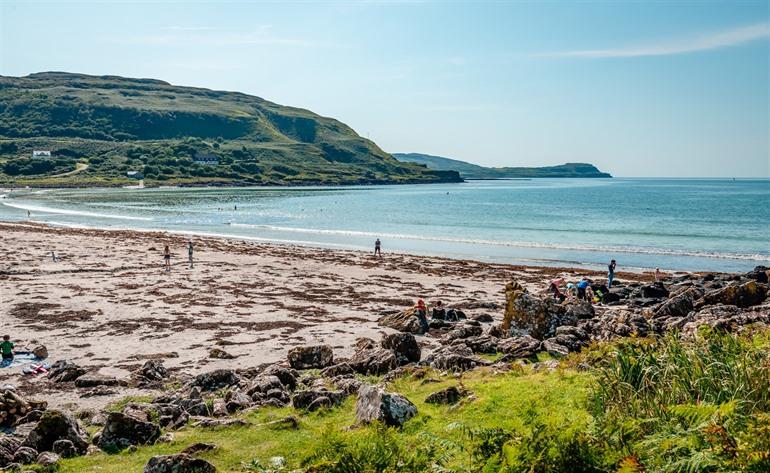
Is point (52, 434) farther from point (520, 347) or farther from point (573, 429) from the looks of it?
point (520, 347)

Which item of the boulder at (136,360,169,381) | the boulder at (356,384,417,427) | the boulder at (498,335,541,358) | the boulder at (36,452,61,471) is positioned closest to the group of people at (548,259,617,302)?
the boulder at (498,335,541,358)

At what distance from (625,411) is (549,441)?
2.36 metres

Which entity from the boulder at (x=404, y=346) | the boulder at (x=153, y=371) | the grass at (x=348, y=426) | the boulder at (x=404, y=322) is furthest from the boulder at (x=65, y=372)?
the boulder at (x=404, y=322)

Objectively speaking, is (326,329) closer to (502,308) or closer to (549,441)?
(502,308)

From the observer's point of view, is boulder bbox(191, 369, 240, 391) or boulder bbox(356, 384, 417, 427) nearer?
boulder bbox(356, 384, 417, 427)

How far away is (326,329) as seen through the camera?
24.6m

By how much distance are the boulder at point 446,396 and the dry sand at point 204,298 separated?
324 inches

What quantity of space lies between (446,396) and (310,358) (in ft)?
22.3

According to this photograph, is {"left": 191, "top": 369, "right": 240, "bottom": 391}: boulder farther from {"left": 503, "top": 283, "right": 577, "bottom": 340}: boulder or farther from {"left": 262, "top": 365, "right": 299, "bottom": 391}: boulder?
{"left": 503, "top": 283, "right": 577, "bottom": 340}: boulder

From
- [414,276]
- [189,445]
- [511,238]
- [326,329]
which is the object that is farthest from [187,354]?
[511,238]

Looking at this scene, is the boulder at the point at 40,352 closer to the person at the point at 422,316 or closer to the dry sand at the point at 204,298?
the dry sand at the point at 204,298

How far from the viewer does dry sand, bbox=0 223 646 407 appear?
2097 centimetres

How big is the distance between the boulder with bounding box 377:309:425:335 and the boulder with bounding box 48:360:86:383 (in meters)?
11.6

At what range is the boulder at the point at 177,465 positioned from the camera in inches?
370
